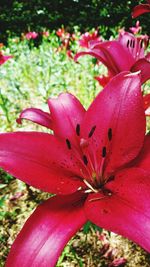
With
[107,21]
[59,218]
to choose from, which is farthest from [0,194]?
[107,21]

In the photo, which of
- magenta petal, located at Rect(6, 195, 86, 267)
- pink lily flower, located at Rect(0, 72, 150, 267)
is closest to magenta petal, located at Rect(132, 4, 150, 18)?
pink lily flower, located at Rect(0, 72, 150, 267)

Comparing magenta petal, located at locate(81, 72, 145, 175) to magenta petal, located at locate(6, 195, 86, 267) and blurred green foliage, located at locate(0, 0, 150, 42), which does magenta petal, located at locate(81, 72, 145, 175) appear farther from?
blurred green foliage, located at locate(0, 0, 150, 42)

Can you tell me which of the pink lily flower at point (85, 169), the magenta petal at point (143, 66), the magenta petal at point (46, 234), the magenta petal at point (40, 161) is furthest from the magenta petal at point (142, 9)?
the magenta petal at point (46, 234)

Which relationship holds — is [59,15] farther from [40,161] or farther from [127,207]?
[127,207]

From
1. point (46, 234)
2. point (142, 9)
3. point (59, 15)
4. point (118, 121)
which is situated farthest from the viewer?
point (59, 15)

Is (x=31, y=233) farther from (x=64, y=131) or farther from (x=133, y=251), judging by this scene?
(x=133, y=251)

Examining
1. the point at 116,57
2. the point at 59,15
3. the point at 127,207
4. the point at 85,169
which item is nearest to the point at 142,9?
the point at 116,57

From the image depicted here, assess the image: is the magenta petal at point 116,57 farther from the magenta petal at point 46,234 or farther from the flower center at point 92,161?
the magenta petal at point 46,234

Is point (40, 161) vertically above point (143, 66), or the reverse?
point (143, 66)
